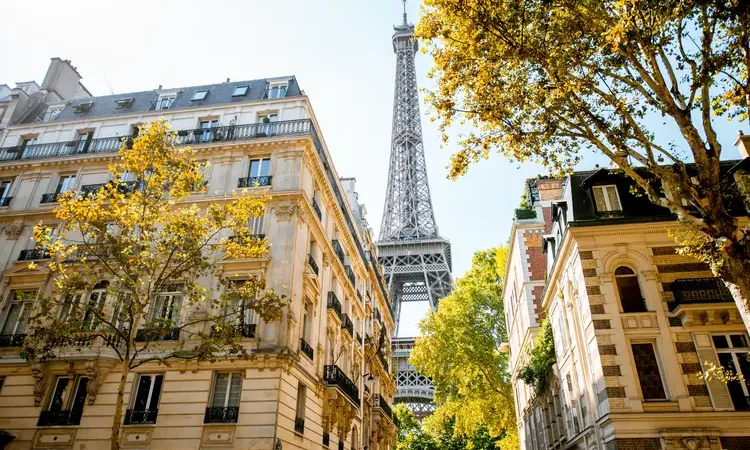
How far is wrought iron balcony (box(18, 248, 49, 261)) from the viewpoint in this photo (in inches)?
865

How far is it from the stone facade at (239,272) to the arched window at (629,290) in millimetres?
11228

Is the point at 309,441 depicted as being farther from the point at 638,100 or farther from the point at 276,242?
the point at 638,100

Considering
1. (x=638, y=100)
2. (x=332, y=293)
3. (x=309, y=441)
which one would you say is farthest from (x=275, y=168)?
(x=638, y=100)

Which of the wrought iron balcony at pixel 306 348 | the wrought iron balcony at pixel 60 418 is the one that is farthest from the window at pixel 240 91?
the wrought iron balcony at pixel 60 418

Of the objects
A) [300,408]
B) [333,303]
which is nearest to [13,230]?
[333,303]

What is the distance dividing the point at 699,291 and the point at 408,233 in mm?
77040

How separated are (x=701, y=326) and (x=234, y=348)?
45.3ft

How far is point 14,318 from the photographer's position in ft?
69.2

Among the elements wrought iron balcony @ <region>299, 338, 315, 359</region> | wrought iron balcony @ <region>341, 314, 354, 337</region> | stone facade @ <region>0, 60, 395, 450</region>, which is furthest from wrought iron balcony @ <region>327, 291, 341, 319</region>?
wrought iron balcony @ <region>299, 338, 315, 359</region>

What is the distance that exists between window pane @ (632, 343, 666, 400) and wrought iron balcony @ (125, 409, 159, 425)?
15.7 m

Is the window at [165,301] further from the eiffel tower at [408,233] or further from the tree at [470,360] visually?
the eiffel tower at [408,233]

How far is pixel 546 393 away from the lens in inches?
917

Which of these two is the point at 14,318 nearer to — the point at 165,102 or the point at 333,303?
the point at 165,102

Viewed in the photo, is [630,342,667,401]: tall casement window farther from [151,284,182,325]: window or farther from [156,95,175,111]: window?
[156,95,175,111]: window
